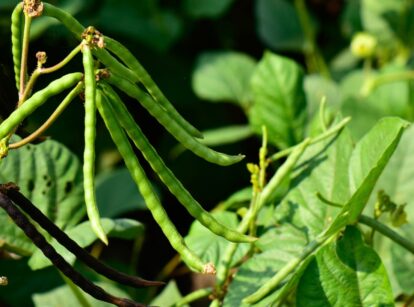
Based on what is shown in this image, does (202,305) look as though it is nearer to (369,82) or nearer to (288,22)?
(369,82)

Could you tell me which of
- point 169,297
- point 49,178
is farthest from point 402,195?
point 49,178

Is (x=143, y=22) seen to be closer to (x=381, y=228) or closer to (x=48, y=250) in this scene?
(x=381, y=228)

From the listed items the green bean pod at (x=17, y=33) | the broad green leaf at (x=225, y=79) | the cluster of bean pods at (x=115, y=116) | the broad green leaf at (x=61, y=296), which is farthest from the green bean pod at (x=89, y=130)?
the broad green leaf at (x=225, y=79)

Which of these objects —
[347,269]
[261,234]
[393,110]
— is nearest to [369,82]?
[393,110]

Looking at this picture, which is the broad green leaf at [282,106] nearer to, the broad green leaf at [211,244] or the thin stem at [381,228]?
the broad green leaf at [211,244]

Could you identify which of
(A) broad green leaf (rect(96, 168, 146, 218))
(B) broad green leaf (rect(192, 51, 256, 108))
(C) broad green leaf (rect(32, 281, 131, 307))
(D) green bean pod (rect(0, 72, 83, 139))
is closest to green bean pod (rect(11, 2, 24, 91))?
(D) green bean pod (rect(0, 72, 83, 139))
